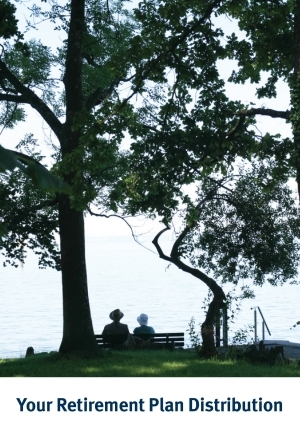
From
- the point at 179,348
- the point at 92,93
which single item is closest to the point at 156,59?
the point at 92,93

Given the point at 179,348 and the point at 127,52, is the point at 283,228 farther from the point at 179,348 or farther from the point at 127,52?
the point at 127,52

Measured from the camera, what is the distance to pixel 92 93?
18.1m

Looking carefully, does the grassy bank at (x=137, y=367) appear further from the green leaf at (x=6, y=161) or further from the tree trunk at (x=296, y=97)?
the green leaf at (x=6, y=161)

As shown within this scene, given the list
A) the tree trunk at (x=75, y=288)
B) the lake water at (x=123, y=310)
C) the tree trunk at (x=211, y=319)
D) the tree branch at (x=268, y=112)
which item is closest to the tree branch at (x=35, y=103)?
the tree trunk at (x=75, y=288)

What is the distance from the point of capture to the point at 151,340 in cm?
1989

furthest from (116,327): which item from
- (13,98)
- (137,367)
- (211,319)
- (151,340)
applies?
(13,98)

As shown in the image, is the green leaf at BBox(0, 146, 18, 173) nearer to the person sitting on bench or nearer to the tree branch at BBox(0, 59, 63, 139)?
the tree branch at BBox(0, 59, 63, 139)

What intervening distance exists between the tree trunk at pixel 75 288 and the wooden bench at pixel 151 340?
88.9 inches

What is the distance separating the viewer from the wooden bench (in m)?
18.9

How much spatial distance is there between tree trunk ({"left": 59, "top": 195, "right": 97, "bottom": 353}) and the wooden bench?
2259mm

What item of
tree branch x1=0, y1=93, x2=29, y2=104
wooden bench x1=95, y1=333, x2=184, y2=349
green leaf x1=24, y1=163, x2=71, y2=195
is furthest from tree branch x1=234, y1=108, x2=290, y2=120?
green leaf x1=24, y1=163, x2=71, y2=195

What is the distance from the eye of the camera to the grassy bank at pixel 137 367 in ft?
44.7

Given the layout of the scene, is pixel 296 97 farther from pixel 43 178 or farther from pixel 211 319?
pixel 43 178

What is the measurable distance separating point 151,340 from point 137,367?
551cm
